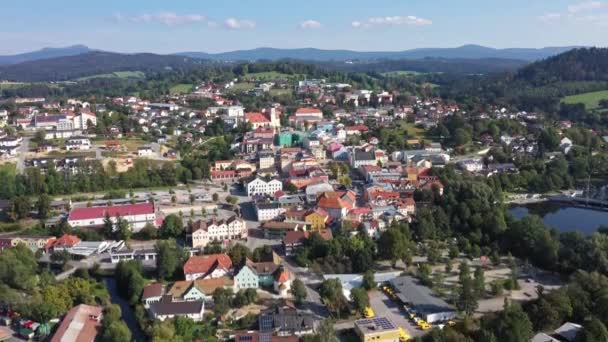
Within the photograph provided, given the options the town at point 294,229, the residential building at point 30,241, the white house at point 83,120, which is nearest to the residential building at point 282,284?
the town at point 294,229

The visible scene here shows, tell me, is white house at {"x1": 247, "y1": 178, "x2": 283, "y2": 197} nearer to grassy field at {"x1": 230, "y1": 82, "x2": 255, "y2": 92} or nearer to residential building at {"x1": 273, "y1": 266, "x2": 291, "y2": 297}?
residential building at {"x1": 273, "y1": 266, "x2": 291, "y2": 297}

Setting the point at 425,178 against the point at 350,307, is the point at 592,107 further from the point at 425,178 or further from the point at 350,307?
the point at 350,307

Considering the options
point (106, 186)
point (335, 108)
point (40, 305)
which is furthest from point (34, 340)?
point (335, 108)

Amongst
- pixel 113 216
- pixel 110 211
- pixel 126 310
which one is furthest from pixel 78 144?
pixel 126 310

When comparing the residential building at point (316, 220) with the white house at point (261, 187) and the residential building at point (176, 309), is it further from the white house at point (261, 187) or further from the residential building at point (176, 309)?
the residential building at point (176, 309)

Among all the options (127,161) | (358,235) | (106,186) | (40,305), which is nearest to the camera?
(40,305)

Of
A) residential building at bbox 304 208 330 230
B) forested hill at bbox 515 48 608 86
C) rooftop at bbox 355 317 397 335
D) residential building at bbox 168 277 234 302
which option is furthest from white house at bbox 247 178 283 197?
forested hill at bbox 515 48 608 86
